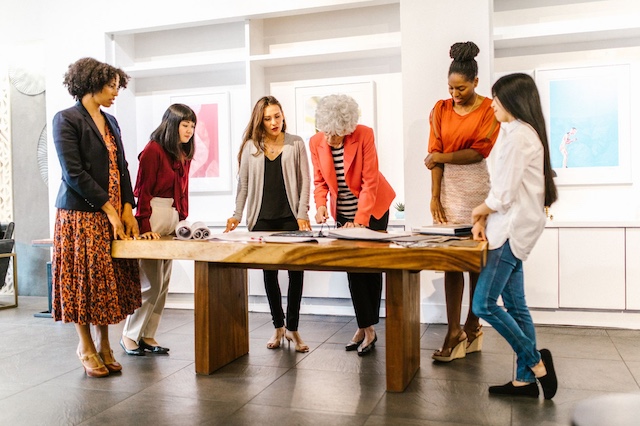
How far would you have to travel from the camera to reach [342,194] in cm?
361

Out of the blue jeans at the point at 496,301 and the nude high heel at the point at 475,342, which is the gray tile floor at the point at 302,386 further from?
the blue jeans at the point at 496,301

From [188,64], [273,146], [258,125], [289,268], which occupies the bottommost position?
[289,268]

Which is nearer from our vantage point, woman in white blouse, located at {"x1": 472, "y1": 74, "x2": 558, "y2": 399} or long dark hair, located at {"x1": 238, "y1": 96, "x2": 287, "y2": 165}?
woman in white blouse, located at {"x1": 472, "y1": 74, "x2": 558, "y2": 399}

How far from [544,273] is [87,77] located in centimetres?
320

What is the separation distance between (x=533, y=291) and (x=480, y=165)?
4.49 ft

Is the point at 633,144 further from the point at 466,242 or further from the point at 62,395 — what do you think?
the point at 62,395

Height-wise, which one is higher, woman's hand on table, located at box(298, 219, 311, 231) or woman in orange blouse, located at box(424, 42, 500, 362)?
woman in orange blouse, located at box(424, 42, 500, 362)

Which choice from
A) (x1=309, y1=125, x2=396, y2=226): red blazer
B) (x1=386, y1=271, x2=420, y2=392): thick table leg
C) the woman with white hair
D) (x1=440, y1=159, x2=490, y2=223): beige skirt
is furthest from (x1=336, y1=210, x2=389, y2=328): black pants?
(x1=386, y1=271, x2=420, y2=392): thick table leg

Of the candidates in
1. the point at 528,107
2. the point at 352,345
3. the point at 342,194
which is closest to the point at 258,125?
the point at 342,194

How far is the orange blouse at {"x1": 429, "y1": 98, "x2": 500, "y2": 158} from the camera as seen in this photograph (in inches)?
129

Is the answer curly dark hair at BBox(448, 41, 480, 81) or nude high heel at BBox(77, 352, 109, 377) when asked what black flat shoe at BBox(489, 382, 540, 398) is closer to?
curly dark hair at BBox(448, 41, 480, 81)

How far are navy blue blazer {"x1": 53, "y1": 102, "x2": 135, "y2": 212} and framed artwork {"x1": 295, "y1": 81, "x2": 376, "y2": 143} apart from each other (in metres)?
2.28

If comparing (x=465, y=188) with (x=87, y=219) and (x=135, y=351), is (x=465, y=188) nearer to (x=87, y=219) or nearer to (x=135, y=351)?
(x=87, y=219)

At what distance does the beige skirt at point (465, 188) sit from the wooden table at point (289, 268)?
461 mm
